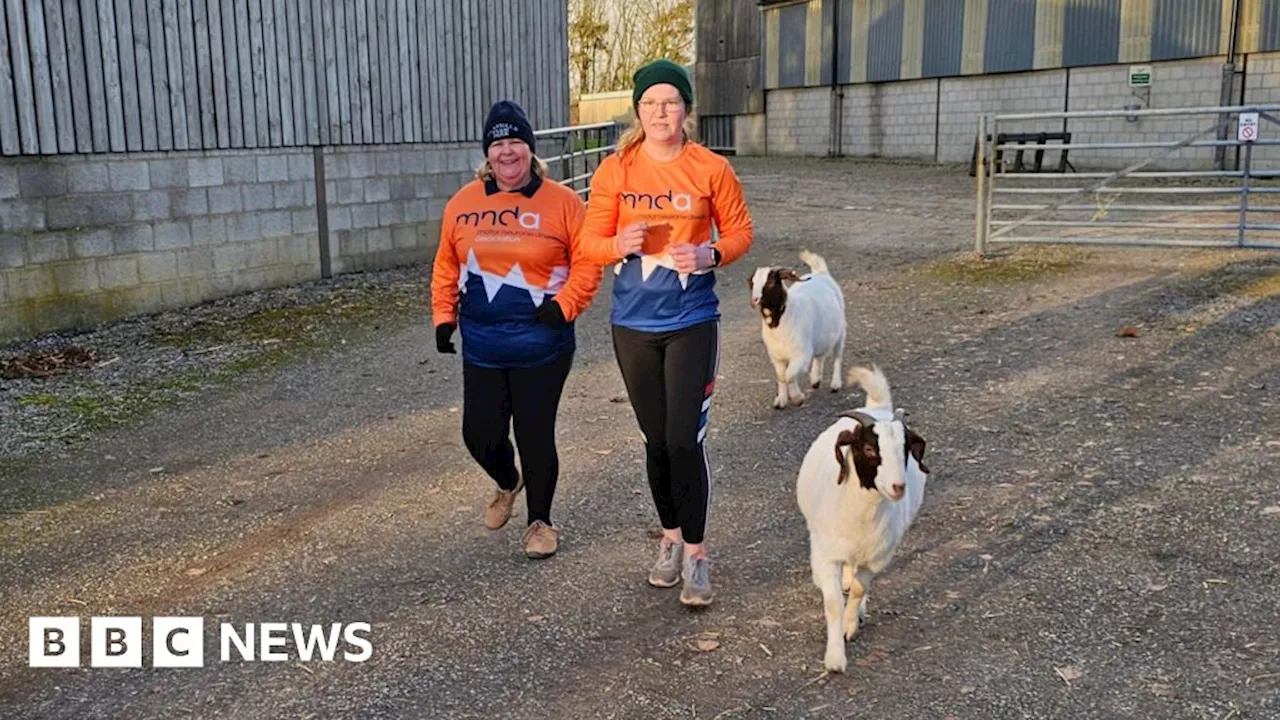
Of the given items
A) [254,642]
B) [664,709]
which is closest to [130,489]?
[254,642]

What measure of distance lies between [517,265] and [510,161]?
43 centimetres

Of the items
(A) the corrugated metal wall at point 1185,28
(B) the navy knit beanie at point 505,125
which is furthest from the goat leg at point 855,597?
(A) the corrugated metal wall at point 1185,28

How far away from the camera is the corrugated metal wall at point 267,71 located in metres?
9.16

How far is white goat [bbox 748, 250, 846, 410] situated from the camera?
6.60 meters

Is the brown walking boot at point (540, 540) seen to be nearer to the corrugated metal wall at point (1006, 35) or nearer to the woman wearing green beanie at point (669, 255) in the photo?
the woman wearing green beanie at point (669, 255)

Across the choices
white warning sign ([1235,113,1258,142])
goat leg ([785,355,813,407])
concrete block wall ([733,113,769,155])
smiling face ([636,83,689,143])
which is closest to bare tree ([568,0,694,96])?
concrete block wall ([733,113,769,155])

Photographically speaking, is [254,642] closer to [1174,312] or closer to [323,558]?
[323,558]

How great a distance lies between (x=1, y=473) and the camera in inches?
227

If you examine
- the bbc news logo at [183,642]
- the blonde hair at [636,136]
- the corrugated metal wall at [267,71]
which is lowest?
the bbc news logo at [183,642]

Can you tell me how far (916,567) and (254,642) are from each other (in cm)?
261

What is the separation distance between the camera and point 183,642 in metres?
3.82

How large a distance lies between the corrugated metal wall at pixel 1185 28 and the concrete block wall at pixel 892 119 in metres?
7.21

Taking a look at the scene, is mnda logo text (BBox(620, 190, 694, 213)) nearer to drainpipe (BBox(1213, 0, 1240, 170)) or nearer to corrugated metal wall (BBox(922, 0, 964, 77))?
drainpipe (BBox(1213, 0, 1240, 170))

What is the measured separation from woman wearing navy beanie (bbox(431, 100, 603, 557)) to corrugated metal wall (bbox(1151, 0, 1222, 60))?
22503mm
